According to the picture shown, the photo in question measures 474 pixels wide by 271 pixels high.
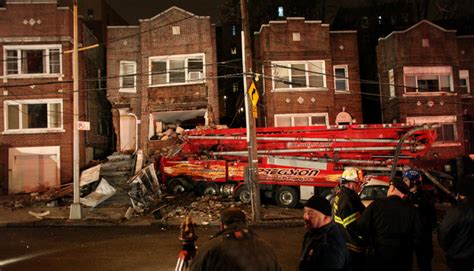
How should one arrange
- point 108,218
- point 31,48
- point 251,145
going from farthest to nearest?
point 31,48 < point 108,218 < point 251,145

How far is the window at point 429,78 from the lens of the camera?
22.2m

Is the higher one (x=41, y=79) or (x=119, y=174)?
(x=41, y=79)

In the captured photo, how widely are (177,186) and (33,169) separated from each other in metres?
8.87

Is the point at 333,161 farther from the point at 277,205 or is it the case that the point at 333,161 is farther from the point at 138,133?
the point at 138,133

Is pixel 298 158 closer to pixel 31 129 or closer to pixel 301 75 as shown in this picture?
pixel 301 75

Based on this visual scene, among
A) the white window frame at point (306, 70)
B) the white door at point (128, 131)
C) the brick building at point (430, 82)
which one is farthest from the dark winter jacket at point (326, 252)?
the white door at point (128, 131)

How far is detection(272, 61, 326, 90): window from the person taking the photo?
22.1 m

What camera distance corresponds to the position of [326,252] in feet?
10.4

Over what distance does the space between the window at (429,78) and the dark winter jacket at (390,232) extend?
63.5 ft

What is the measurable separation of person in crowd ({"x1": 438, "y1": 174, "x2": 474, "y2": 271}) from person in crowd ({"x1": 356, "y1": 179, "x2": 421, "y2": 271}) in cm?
32

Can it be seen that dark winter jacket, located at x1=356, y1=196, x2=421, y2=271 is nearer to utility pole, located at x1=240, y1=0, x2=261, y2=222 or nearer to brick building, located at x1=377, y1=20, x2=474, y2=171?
utility pole, located at x1=240, y1=0, x2=261, y2=222

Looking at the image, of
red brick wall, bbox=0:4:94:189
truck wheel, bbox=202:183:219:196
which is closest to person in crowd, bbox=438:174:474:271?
truck wheel, bbox=202:183:219:196

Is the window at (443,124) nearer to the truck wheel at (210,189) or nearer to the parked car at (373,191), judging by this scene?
the truck wheel at (210,189)

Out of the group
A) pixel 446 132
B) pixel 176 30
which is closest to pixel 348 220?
pixel 176 30
